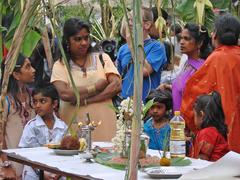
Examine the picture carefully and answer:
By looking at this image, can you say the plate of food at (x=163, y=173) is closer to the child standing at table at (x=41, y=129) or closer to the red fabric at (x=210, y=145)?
the red fabric at (x=210, y=145)

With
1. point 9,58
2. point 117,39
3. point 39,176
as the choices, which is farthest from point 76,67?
point 9,58

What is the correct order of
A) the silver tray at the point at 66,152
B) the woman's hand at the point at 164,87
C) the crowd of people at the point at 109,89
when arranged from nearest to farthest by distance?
the silver tray at the point at 66,152
the crowd of people at the point at 109,89
the woman's hand at the point at 164,87

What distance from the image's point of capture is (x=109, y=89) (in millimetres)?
4969

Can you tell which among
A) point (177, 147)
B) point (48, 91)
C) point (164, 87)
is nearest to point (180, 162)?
point (177, 147)

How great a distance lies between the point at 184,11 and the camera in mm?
2707

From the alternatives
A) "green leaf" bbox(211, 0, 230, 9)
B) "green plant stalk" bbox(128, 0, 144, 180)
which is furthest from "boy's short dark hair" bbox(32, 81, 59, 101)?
"green plant stalk" bbox(128, 0, 144, 180)

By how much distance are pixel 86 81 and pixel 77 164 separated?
1291mm

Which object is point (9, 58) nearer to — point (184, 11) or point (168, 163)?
point (184, 11)

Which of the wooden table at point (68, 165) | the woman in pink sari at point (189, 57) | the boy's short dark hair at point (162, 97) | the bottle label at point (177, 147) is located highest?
the woman in pink sari at point (189, 57)

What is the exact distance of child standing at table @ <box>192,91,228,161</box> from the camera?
13.5 ft

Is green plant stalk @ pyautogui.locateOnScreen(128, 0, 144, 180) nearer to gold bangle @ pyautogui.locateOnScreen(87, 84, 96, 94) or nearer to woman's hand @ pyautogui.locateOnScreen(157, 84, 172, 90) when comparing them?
gold bangle @ pyautogui.locateOnScreen(87, 84, 96, 94)

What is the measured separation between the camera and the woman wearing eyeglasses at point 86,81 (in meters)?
4.93

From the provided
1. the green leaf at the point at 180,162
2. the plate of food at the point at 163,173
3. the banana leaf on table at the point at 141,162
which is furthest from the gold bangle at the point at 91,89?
the plate of food at the point at 163,173

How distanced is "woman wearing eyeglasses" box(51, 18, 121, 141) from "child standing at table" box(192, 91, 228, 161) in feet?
2.38
